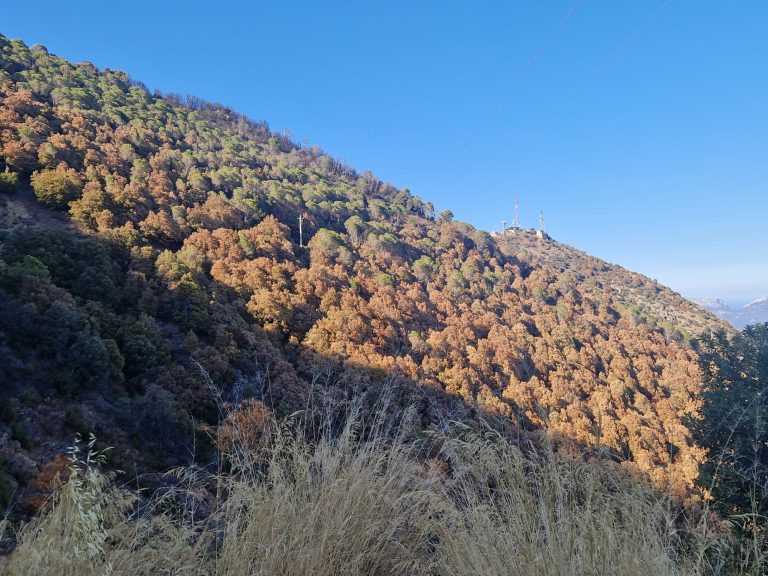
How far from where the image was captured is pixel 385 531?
1838mm

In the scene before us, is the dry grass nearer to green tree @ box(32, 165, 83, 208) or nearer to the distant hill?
green tree @ box(32, 165, 83, 208)

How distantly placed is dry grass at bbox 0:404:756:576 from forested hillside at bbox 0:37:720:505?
0.45 meters

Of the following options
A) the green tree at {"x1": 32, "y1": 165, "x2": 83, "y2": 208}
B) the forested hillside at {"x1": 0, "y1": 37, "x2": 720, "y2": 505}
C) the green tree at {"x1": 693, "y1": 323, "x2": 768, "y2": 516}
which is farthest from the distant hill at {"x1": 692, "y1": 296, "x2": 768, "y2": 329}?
the green tree at {"x1": 32, "y1": 165, "x2": 83, "y2": 208}

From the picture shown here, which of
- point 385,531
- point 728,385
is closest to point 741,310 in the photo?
point 728,385

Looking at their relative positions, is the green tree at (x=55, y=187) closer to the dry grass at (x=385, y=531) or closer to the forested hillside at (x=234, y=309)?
the forested hillside at (x=234, y=309)

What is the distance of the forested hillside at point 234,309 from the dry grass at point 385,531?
1.49ft

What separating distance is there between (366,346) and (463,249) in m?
27.9

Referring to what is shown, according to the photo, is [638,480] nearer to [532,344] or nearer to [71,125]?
[532,344]

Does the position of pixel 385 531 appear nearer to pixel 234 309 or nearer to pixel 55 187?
pixel 234 309

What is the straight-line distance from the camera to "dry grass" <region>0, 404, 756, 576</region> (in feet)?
5.00

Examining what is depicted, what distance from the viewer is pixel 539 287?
4375cm

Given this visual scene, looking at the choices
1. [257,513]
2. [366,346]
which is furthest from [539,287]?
[257,513]

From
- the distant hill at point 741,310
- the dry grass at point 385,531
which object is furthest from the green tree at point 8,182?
the distant hill at point 741,310

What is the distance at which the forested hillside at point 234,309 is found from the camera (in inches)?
393
